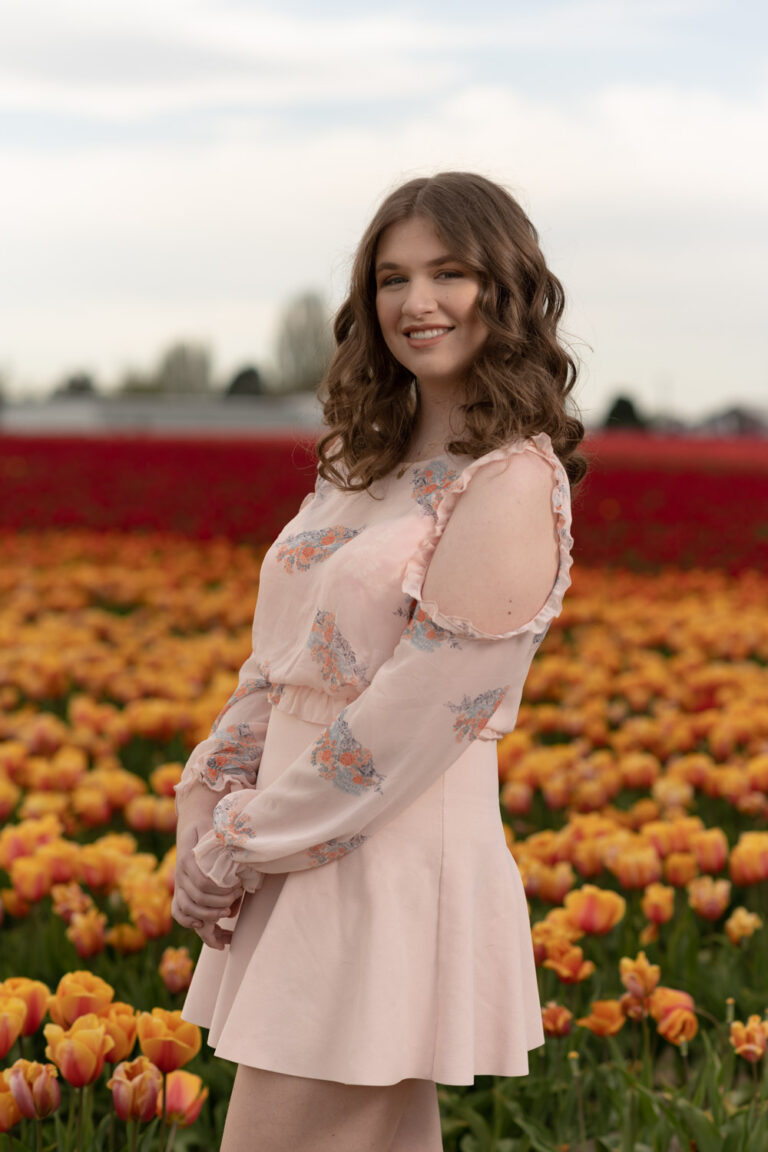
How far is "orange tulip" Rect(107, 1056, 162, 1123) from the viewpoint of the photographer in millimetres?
1796

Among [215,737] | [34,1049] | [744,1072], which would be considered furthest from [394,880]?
[744,1072]

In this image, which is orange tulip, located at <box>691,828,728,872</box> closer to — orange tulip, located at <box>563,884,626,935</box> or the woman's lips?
orange tulip, located at <box>563,884,626,935</box>

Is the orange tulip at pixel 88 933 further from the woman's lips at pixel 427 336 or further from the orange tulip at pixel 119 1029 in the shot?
the woman's lips at pixel 427 336

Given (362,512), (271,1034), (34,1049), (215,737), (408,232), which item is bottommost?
(34,1049)

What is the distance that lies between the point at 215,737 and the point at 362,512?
384 millimetres

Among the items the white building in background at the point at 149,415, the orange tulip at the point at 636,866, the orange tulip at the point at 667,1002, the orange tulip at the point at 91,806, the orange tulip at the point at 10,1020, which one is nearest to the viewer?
the orange tulip at the point at 10,1020

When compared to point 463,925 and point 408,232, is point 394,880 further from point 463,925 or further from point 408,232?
point 408,232

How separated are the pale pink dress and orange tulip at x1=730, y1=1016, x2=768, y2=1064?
0.61 m

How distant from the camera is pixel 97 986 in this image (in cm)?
192

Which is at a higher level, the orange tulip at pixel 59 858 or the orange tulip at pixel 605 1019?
the orange tulip at pixel 59 858

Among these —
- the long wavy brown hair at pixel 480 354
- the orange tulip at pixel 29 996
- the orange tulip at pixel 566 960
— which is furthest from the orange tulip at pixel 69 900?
the long wavy brown hair at pixel 480 354

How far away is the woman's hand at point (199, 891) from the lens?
5.60 feet

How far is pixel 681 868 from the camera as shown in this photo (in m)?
2.81

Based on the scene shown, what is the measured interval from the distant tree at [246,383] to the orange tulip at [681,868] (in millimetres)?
53534
